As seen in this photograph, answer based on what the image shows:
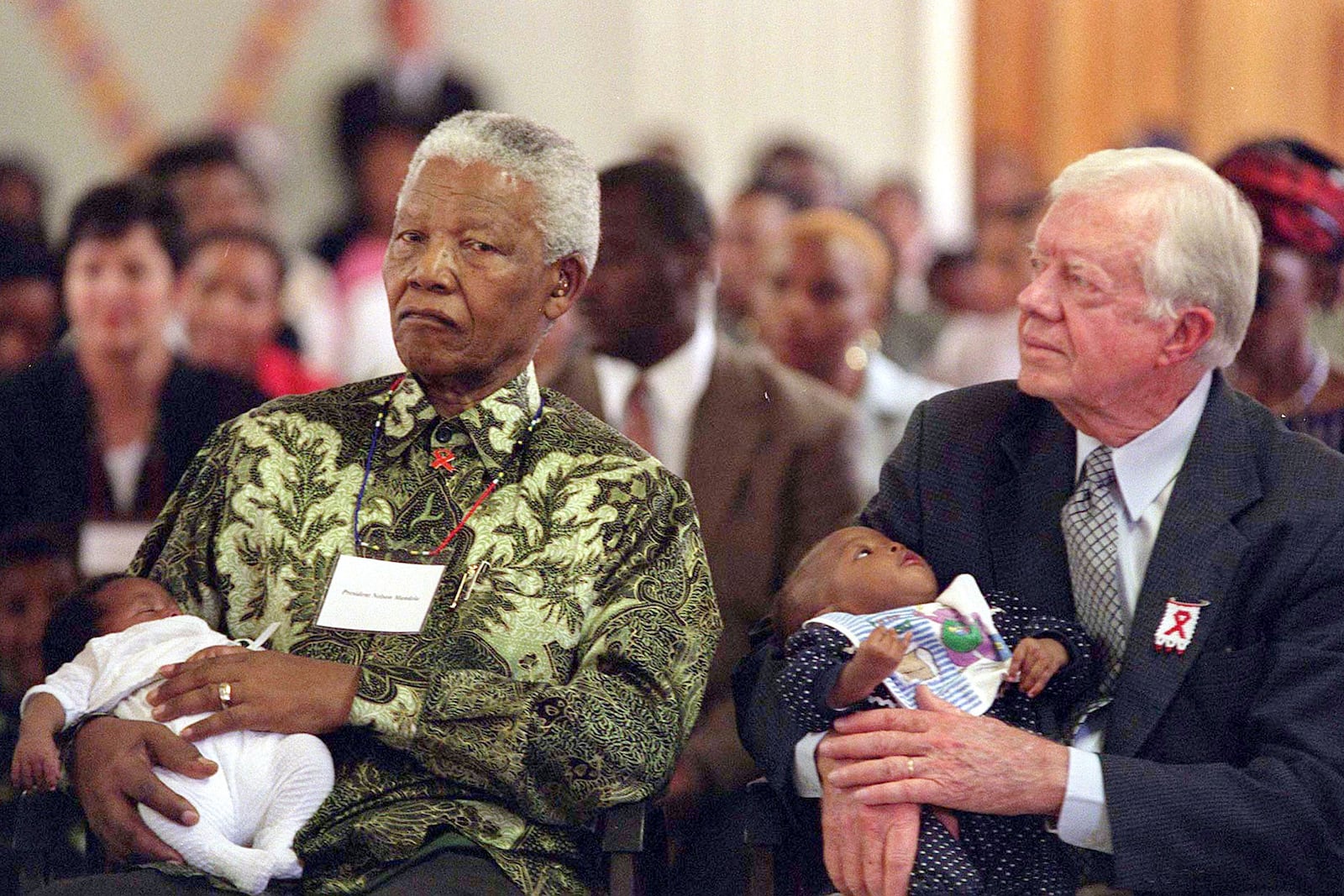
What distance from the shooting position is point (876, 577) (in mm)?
2623

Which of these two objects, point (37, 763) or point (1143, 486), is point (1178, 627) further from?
point (37, 763)

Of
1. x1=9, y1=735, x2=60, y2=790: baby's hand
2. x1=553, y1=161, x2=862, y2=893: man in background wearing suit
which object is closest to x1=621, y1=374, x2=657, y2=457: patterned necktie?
x1=553, y1=161, x2=862, y2=893: man in background wearing suit

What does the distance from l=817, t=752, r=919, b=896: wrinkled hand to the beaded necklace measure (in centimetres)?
70

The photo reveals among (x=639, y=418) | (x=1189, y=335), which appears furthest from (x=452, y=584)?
(x=639, y=418)

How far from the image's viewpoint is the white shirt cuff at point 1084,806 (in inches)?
95.3

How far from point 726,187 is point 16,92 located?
4184 millimetres

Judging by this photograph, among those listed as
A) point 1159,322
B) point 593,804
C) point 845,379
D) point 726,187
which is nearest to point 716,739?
point 593,804

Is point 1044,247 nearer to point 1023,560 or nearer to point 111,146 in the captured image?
point 1023,560

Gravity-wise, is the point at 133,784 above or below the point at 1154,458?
below

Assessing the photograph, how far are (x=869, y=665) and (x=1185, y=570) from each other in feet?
1.81

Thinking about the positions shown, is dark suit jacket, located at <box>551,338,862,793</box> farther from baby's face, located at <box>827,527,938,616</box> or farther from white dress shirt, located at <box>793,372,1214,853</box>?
white dress shirt, located at <box>793,372,1214,853</box>

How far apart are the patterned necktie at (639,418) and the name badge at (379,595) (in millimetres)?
1283

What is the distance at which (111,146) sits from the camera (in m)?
9.67

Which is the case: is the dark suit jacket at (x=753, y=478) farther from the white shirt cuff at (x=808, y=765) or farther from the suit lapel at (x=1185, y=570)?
the suit lapel at (x=1185, y=570)
